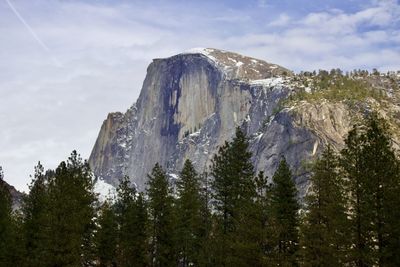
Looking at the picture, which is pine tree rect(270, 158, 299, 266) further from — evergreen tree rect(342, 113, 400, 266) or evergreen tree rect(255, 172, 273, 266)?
evergreen tree rect(342, 113, 400, 266)

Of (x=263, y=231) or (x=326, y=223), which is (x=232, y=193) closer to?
(x=326, y=223)

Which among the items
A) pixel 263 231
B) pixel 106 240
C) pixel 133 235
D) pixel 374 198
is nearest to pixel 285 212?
pixel 263 231

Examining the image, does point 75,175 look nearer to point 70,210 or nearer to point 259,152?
point 70,210

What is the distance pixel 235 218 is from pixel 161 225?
409 inches

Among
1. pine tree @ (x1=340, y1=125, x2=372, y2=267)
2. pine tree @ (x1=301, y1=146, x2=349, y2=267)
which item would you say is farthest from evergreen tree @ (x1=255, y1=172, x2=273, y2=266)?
pine tree @ (x1=340, y1=125, x2=372, y2=267)

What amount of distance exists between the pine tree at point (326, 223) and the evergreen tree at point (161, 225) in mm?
14571

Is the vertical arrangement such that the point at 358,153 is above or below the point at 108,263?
above

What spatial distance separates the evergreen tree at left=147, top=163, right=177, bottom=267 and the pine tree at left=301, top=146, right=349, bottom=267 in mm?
14571

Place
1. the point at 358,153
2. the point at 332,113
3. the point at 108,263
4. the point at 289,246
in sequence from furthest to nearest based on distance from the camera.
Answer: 1. the point at 332,113
2. the point at 108,263
3. the point at 289,246
4. the point at 358,153

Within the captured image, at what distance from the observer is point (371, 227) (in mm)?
35656

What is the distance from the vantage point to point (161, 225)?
54938 millimetres

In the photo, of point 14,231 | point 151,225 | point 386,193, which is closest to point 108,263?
point 151,225

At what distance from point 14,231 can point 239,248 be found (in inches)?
899

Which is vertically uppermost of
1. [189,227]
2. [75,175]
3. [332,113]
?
[332,113]
